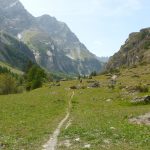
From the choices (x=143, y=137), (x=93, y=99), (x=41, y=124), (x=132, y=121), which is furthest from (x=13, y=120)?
(x=93, y=99)

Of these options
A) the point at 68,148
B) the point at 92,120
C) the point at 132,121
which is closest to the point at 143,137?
the point at 68,148

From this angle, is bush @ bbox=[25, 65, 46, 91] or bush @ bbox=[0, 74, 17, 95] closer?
bush @ bbox=[0, 74, 17, 95]

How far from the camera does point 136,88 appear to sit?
87.5 m

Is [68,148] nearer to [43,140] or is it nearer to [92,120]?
[43,140]

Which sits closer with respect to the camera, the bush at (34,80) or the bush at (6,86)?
the bush at (6,86)

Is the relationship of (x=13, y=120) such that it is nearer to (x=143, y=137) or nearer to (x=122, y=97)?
(x=143, y=137)

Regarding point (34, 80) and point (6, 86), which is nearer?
point (6, 86)

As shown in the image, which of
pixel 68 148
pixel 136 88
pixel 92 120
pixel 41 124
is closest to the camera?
pixel 68 148

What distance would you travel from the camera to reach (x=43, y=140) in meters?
31.9

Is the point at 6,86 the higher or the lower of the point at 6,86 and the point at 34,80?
the lower

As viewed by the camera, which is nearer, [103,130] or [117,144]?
[117,144]

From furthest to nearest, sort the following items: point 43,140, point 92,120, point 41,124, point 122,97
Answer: point 122,97, point 92,120, point 41,124, point 43,140

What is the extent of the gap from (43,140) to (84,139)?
3325mm

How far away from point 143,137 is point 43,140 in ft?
27.1
